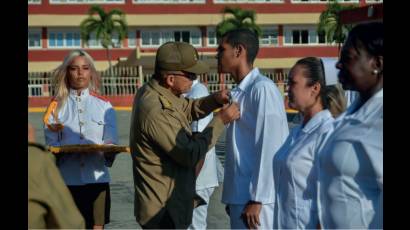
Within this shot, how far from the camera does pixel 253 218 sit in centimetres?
504

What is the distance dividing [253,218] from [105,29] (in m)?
52.0

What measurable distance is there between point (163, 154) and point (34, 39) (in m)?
57.1

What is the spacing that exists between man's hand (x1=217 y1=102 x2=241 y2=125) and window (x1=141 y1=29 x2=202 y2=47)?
56.5 meters

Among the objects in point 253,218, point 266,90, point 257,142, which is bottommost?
point 253,218

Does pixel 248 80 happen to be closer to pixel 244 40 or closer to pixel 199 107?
pixel 244 40

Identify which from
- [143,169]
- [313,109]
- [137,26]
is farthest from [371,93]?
[137,26]

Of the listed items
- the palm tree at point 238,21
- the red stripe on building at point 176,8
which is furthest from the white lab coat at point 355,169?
the red stripe on building at point 176,8

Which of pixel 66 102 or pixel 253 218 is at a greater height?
pixel 66 102

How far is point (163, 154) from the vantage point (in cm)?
508

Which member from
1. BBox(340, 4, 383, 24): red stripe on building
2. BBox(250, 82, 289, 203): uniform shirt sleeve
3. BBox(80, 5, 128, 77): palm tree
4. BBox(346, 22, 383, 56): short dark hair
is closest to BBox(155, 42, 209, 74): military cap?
BBox(250, 82, 289, 203): uniform shirt sleeve

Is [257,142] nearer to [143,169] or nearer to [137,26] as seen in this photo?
[143,169]

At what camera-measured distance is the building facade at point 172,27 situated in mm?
59281

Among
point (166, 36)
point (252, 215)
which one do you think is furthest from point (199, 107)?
point (166, 36)
